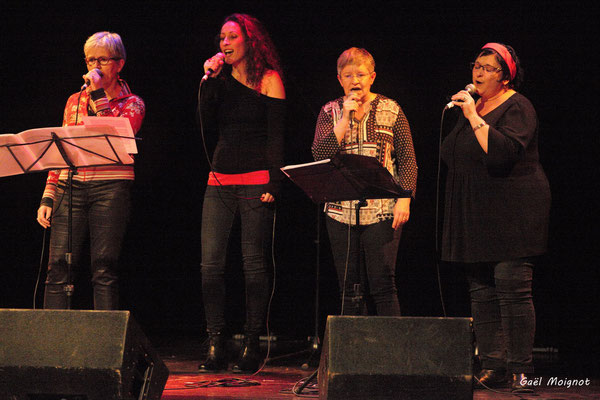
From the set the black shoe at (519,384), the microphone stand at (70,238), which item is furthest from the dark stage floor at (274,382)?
the microphone stand at (70,238)

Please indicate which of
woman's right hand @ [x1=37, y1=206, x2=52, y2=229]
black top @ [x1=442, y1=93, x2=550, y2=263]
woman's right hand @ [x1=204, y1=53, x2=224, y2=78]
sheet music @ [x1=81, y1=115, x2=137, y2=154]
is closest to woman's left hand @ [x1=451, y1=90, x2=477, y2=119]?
black top @ [x1=442, y1=93, x2=550, y2=263]

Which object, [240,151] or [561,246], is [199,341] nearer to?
[240,151]

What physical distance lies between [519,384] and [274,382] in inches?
43.9

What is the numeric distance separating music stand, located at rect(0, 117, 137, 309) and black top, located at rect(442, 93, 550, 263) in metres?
1.47

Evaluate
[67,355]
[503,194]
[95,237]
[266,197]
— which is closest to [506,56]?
[503,194]

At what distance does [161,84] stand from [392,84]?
1.70 meters

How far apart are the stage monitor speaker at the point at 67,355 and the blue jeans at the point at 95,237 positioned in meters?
0.96

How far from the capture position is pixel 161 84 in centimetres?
532

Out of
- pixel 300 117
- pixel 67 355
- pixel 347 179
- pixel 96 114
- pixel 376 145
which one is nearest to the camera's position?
pixel 67 355

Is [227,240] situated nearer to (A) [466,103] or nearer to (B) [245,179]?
(B) [245,179]

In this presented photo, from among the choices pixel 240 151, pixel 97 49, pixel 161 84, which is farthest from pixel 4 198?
pixel 240 151

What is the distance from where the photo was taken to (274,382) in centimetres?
341

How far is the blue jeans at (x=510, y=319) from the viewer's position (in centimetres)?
304

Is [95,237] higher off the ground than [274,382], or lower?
higher
